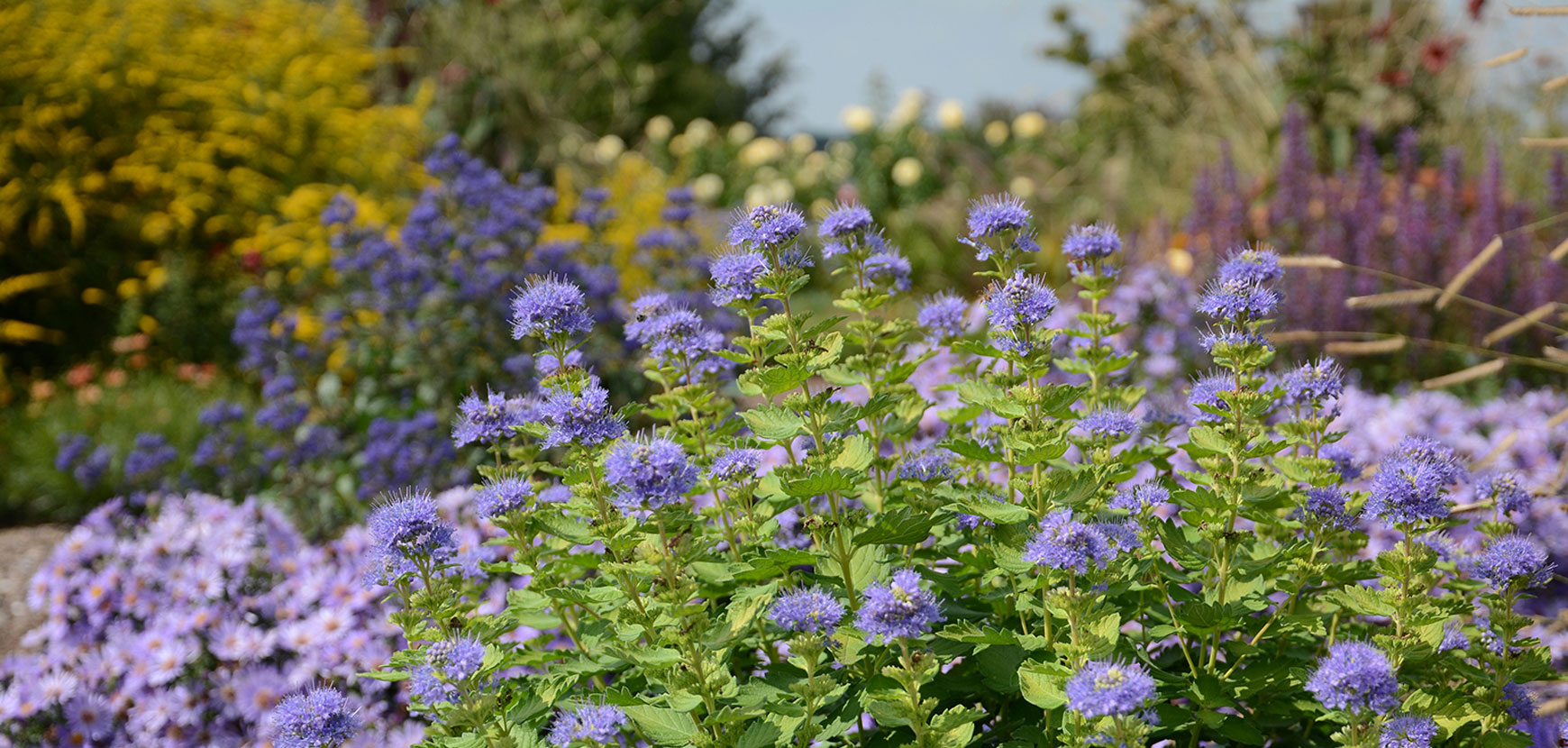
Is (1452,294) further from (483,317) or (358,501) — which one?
(358,501)

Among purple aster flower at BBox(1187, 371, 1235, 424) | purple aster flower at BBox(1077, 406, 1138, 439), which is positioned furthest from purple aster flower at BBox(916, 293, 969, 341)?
purple aster flower at BBox(1187, 371, 1235, 424)

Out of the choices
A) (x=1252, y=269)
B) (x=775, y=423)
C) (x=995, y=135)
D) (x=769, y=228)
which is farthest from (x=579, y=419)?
(x=995, y=135)

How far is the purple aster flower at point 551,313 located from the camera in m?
1.83

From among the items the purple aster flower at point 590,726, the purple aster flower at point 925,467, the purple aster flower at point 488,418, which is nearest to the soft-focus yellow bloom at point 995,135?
the purple aster flower at point 925,467

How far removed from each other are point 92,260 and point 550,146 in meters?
3.81

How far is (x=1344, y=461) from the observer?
2.23 meters

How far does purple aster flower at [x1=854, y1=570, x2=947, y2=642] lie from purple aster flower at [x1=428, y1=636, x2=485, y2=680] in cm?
59

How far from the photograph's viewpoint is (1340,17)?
9.24 m

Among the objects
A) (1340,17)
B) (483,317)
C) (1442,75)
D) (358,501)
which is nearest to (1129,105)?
(1340,17)

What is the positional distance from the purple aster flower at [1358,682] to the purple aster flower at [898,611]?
0.58 meters

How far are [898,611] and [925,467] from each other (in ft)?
1.94

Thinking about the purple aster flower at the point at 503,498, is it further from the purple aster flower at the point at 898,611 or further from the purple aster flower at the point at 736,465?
the purple aster flower at the point at 898,611

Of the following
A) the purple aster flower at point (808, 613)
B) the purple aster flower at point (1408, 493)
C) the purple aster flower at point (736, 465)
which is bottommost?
the purple aster flower at point (808, 613)

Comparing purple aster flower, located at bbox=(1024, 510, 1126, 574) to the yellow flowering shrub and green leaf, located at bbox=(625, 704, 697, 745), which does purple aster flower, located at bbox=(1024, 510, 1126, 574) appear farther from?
the yellow flowering shrub
